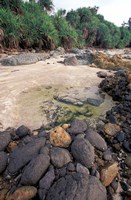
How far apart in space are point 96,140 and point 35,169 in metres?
1.15

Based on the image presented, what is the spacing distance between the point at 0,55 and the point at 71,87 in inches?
250

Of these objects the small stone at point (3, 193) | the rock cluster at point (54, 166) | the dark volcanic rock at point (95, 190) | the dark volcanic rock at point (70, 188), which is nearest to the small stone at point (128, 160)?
the rock cluster at point (54, 166)

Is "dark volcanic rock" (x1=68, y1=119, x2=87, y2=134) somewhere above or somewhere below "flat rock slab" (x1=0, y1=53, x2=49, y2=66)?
above

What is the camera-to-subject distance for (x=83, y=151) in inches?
125

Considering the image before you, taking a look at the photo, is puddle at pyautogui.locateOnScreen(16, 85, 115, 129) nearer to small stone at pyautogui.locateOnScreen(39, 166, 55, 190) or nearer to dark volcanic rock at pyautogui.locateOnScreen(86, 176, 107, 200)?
small stone at pyautogui.locateOnScreen(39, 166, 55, 190)

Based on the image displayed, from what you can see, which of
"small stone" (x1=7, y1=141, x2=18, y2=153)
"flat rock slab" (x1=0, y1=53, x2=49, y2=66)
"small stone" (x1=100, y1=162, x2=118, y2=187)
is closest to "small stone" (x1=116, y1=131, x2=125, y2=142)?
"small stone" (x1=100, y1=162, x2=118, y2=187)

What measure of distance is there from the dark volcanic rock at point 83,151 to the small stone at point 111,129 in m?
0.73

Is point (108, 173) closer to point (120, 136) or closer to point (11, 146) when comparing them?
point (120, 136)

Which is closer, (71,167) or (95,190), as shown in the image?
(95,190)

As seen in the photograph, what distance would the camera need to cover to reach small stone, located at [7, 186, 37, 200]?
2.58m

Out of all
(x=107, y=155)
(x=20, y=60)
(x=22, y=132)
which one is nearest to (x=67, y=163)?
(x=107, y=155)

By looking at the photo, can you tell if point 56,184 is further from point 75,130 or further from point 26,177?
point 75,130

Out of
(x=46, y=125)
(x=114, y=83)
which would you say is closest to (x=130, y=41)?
(x=114, y=83)

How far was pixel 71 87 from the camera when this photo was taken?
6293 millimetres
